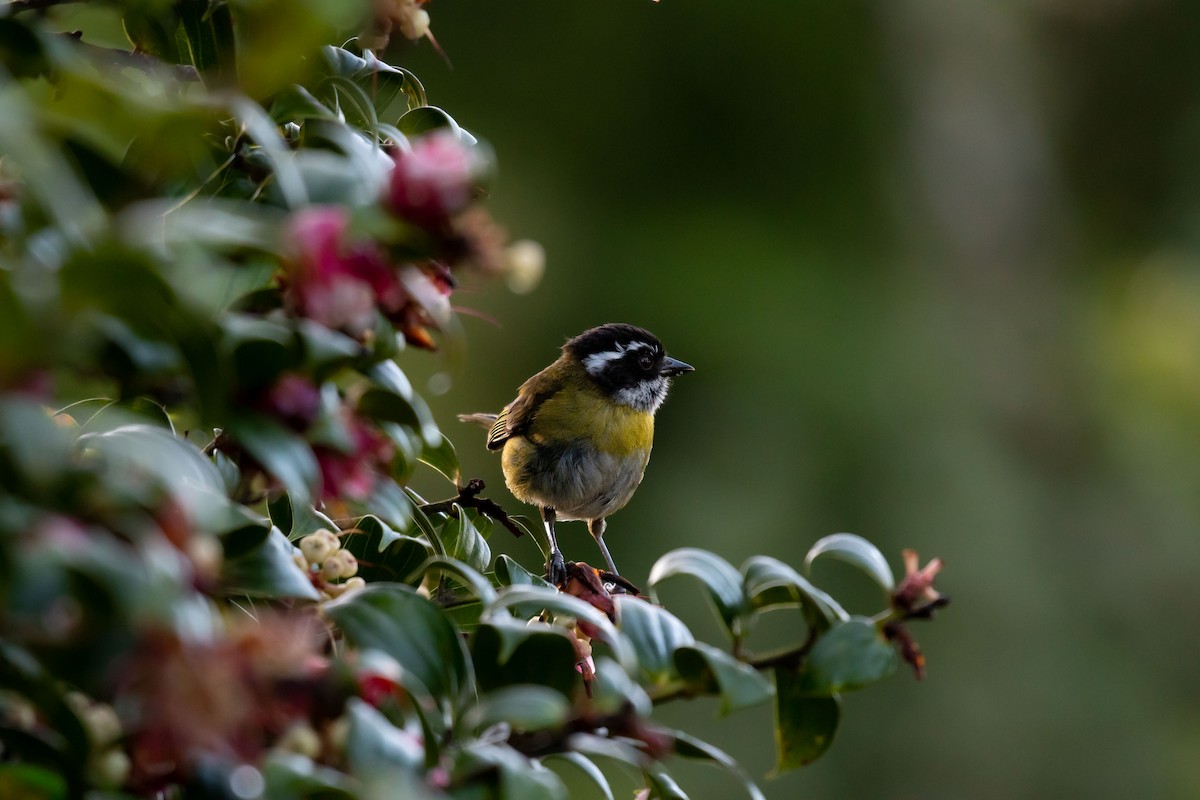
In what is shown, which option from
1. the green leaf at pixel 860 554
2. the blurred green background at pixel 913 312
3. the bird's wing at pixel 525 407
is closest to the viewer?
the green leaf at pixel 860 554

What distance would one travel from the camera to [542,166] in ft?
29.5

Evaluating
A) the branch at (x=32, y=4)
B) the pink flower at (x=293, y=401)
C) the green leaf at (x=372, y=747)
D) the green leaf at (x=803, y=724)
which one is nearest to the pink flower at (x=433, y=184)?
the pink flower at (x=293, y=401)

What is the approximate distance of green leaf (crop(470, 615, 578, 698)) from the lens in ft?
3.66

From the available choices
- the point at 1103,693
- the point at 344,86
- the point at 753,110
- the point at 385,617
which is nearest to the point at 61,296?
the point at 385,617

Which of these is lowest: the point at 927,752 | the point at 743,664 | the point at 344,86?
the point at 927,752

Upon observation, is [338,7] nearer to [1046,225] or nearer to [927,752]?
[927,752]

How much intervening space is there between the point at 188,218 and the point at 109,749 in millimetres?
348

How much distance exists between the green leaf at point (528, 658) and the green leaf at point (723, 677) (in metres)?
0.10

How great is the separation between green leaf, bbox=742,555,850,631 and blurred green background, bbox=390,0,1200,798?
5.27m

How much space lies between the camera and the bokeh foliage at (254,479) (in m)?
0.69

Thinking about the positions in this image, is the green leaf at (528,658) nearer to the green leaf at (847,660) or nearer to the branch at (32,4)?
the green leaf at (847,660)

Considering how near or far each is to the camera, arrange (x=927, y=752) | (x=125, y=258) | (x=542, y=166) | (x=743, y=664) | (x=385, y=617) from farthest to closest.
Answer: (x=542, y=166)
(x=927, y=752)
(x=743, y=664)
(x=385, y=617)
(x=125, y=258)

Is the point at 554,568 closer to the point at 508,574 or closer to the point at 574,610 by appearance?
the point at 508,574

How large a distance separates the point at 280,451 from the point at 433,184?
0.67 ft
